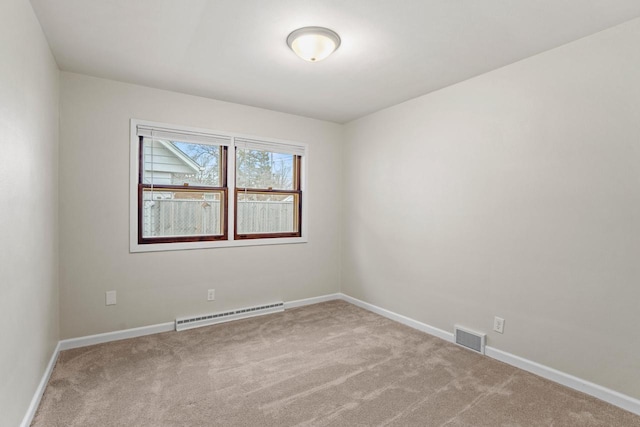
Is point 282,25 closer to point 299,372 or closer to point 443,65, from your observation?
point 443,65

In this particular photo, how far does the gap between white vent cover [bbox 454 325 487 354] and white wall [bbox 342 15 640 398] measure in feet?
0.24

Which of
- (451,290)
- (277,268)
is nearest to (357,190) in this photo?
(277,268)

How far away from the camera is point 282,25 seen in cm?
211

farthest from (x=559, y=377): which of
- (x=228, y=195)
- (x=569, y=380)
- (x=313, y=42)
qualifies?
(x=228, y=195)

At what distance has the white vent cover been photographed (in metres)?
2.84

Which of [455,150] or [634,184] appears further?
[455,150]

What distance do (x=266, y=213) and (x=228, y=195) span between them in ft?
1.81

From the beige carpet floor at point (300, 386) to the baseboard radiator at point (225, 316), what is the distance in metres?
0.15

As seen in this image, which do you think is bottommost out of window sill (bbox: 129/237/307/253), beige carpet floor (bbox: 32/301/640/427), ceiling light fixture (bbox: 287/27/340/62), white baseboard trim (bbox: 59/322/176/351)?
beige carpet floor (bbox: 32/301/640/427)

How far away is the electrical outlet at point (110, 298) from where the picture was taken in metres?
3.03

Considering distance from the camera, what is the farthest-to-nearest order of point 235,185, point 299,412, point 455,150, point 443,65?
point 235,185 < point 455,150 < point 443,65 < point 299,412

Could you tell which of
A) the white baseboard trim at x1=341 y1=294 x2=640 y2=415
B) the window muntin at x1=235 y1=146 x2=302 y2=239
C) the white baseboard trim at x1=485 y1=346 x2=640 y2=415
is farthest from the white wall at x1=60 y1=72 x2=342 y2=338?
the white baseboard trim at x1=485 y1=346 x2=640 y2=415

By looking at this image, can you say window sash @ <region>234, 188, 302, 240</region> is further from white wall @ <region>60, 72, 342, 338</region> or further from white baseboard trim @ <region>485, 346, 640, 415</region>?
white baseboard trim @ <region>485, 346, 640, 415</region>

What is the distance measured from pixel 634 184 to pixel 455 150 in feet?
4.31
